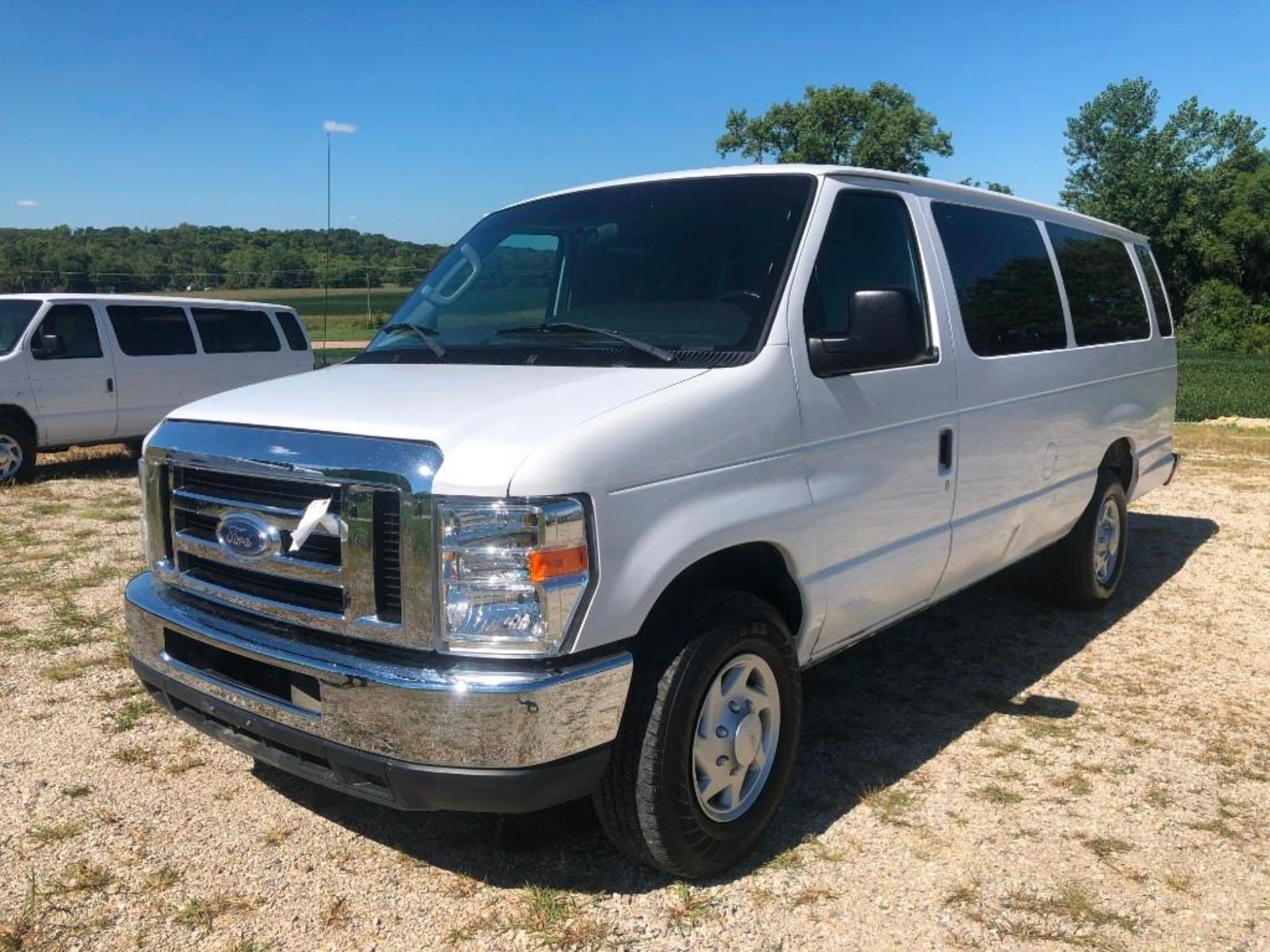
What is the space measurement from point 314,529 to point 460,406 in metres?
0.51

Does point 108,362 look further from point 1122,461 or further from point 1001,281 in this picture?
point 1122,461

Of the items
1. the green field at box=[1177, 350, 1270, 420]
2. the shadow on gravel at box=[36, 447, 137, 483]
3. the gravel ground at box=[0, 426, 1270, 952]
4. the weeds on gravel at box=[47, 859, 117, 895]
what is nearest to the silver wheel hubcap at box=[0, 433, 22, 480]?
the shadow on gravel at box=[36, 447, 137, 483]

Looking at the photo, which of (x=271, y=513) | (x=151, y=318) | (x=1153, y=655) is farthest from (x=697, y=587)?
(x=151, y=318)

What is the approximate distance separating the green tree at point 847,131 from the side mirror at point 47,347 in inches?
2127

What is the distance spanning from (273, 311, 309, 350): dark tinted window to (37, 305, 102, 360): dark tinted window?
7.79ft

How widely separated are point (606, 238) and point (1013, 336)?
6.33 ft

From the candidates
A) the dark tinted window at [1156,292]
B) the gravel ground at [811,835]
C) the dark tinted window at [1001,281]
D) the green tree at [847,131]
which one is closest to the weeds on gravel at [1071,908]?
the gravel ground at [811,835]

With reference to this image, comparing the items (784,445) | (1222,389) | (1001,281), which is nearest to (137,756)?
(784,445)

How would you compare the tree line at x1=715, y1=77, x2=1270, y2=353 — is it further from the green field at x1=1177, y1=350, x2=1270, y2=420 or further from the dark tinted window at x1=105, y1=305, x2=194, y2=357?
the dark tinted window at x1=105, y1=305, x2=194, y2=357

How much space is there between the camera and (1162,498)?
963cm

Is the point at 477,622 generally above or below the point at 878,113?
below

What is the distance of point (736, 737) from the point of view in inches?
124

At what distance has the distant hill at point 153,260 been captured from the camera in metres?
22.2

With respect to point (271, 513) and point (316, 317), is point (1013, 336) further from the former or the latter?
point (316, 317)
